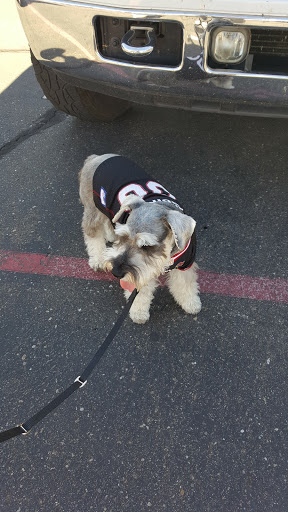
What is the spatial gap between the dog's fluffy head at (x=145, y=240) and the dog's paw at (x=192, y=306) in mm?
520

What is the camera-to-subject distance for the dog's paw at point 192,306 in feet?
9.41

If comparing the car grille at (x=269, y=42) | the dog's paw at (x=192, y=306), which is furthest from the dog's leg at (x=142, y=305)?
the car grille at (x=269, y=42)

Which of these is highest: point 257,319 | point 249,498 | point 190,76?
point 190,76

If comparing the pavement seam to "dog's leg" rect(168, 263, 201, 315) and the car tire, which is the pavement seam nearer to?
the car tire

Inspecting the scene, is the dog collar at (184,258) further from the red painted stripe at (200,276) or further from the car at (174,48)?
the car at (174,48)

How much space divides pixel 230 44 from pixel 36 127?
3013 mm

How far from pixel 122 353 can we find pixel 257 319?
1043mm

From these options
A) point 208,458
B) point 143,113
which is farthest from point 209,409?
point 143,113

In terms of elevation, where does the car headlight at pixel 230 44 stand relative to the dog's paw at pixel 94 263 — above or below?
above

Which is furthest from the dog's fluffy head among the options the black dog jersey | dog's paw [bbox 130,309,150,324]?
dog's paw [bbox 130,309,150,324]

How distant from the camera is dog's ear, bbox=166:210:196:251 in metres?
2.28

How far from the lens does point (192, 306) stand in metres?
2.87

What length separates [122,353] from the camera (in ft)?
8.86

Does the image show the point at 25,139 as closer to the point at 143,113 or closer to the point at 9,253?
the point at 143,113
